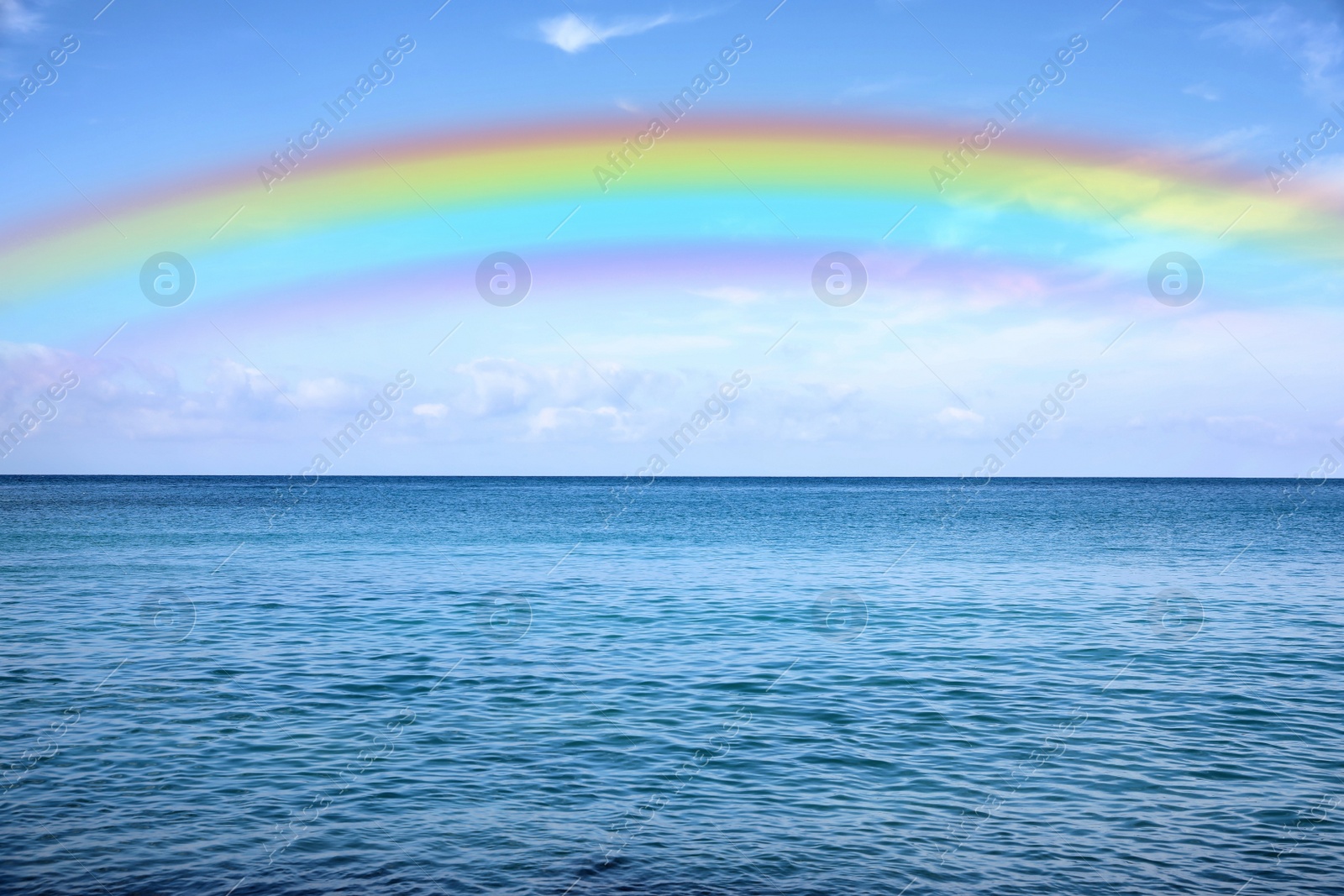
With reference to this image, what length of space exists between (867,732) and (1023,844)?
5.13 m

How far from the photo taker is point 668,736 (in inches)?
682

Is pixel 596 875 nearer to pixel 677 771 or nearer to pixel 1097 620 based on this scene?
pixel 677 771

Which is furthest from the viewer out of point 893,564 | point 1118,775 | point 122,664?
point 893,564

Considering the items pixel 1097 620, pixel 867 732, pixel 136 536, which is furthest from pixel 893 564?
pixel 136 536

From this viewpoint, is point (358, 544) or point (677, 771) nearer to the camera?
point (677, 771)

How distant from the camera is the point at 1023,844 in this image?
12508 millimetres

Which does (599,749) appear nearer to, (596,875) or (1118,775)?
(596,875)

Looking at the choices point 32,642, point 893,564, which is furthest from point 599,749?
point 893,564

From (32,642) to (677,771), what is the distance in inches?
761

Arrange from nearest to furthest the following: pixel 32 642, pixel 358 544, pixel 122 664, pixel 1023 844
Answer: pixel 1023 844 < pixel 122 664 < pixel 32 642 < pixel 358 544

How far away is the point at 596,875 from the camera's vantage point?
11586 mm

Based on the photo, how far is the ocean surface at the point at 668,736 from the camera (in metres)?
11.9

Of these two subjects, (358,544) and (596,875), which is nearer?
(596,875)

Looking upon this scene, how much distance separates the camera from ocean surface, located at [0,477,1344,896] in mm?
11914
